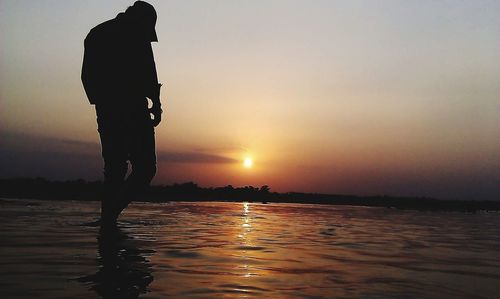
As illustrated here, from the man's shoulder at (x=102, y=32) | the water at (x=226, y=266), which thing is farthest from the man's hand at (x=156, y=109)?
the water at (x=226, y=266)

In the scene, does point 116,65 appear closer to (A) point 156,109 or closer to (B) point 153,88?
(B) point 153,88

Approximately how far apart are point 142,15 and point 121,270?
4225 millimetres

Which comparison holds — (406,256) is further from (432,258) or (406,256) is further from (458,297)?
(458,297)

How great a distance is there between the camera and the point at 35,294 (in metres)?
2.81

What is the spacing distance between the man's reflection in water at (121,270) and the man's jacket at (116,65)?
2041mm

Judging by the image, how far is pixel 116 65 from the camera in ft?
21.6

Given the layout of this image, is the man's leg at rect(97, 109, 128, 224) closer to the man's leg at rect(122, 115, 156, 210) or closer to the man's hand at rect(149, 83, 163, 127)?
the man's leg at rect(122, 115, 156, 210)

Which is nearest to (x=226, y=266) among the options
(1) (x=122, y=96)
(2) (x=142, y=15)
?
(1) (x=122, y=96)

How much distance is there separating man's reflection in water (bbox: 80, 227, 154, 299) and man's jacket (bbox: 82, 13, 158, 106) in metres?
2.04

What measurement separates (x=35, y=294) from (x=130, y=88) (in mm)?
4141

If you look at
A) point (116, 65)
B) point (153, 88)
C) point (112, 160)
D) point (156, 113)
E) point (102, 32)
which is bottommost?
point (112, 160)

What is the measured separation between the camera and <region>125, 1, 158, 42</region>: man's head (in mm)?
6742

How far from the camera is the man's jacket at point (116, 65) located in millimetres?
6512

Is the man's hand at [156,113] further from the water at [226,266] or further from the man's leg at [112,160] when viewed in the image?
the water at [226,266]
